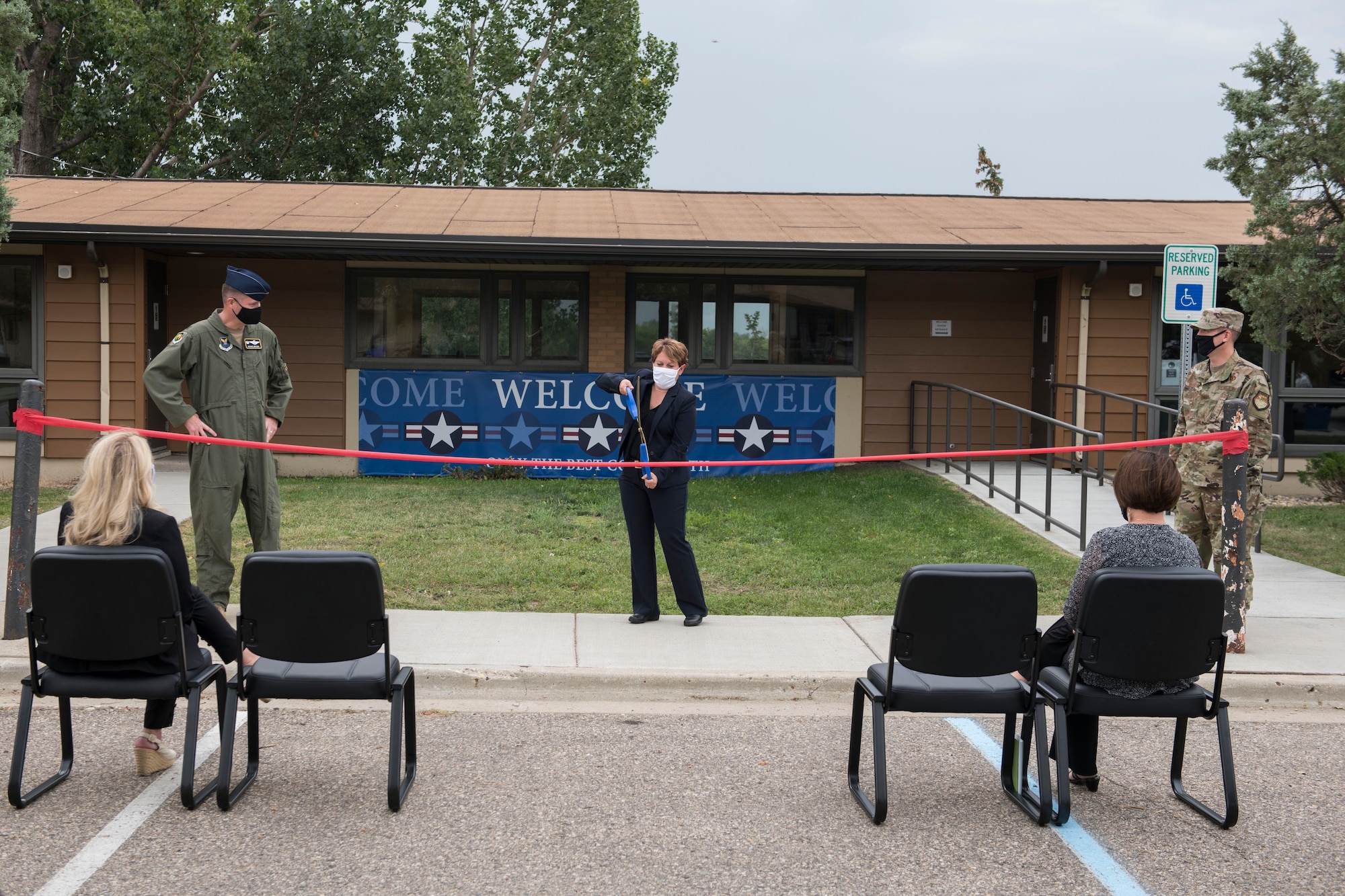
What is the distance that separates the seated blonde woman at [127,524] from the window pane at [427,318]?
9741 millimetres

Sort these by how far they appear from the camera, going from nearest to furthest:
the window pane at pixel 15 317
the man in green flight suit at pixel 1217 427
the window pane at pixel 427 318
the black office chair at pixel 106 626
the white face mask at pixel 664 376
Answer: the black office chair at pixel 106 626 < the man in green flight suit at pixel 1217 427 < the white face mask at pixel 664 376 < the window pane at pixel 15 317 < the window pane at pixel 427 318

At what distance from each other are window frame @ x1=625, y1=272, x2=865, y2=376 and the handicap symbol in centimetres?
562

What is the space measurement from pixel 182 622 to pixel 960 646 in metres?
2.65

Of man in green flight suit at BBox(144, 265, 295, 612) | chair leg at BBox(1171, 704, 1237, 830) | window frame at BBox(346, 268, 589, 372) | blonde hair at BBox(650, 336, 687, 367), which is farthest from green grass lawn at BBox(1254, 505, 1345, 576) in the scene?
man in green flight suit at BBox(144, 265, 295, 612)

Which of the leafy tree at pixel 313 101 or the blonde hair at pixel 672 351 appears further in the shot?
the leafy tree at pixel 313 101

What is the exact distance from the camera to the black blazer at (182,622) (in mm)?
3996

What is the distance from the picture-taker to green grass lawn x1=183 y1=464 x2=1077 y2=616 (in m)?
7.58

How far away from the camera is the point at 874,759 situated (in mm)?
4176

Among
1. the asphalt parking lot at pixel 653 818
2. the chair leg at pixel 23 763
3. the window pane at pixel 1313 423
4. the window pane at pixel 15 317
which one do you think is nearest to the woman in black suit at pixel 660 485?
the asphalt parking lot at pixel 653 818

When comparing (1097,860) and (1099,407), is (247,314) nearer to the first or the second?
(1097,860)

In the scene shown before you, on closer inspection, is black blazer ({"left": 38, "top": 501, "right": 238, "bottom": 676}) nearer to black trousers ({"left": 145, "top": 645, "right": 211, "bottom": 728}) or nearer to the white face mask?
black trousers ({"left": 145, "top": 645, "right": 211, "bottom": 728})

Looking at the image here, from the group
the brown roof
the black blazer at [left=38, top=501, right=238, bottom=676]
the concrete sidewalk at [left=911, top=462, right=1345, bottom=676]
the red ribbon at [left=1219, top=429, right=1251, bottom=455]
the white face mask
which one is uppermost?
the brown roof

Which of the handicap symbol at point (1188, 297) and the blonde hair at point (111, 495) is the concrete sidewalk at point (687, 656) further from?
the handicap symbol at point (1188, 297)

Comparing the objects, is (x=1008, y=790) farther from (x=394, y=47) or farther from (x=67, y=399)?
(x=394, y=47)
